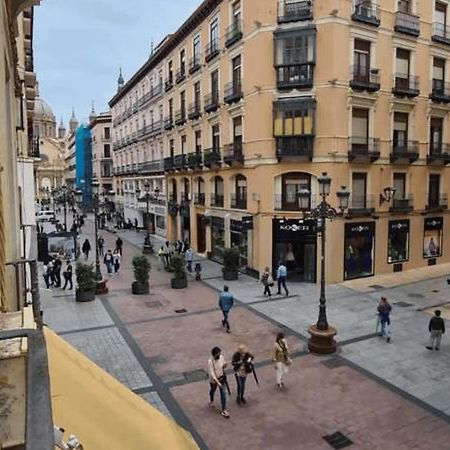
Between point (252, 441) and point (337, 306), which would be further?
point (337, 306)

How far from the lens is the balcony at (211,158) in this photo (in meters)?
27.3

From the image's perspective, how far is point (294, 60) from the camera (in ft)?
71.8

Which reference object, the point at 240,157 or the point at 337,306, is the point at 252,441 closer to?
the point at 337,306

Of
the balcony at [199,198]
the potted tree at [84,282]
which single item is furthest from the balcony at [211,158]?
the potted tree at [84,282]

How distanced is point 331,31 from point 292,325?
14331 mm

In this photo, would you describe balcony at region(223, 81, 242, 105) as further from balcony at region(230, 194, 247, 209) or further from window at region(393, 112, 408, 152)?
window at region(393, 112, 408, 152)

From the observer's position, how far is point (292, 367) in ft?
40.4

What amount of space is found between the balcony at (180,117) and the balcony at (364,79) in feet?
48.6

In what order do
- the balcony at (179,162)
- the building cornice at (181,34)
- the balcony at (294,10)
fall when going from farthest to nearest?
the balcony at (179,162) → the building cornice at (181,34) → the balcony at (294,10)

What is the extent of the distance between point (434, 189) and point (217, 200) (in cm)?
1336

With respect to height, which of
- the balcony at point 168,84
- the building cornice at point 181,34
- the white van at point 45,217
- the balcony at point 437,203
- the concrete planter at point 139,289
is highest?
the building cornice at point 181,34

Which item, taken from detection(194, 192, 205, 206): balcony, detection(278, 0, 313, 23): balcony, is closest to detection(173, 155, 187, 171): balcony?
detection(194, 192, 205, 206): balcony

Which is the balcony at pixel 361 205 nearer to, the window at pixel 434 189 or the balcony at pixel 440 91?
the window at pixel 434 189

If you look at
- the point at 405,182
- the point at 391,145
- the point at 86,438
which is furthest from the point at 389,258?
the point at 86,438
